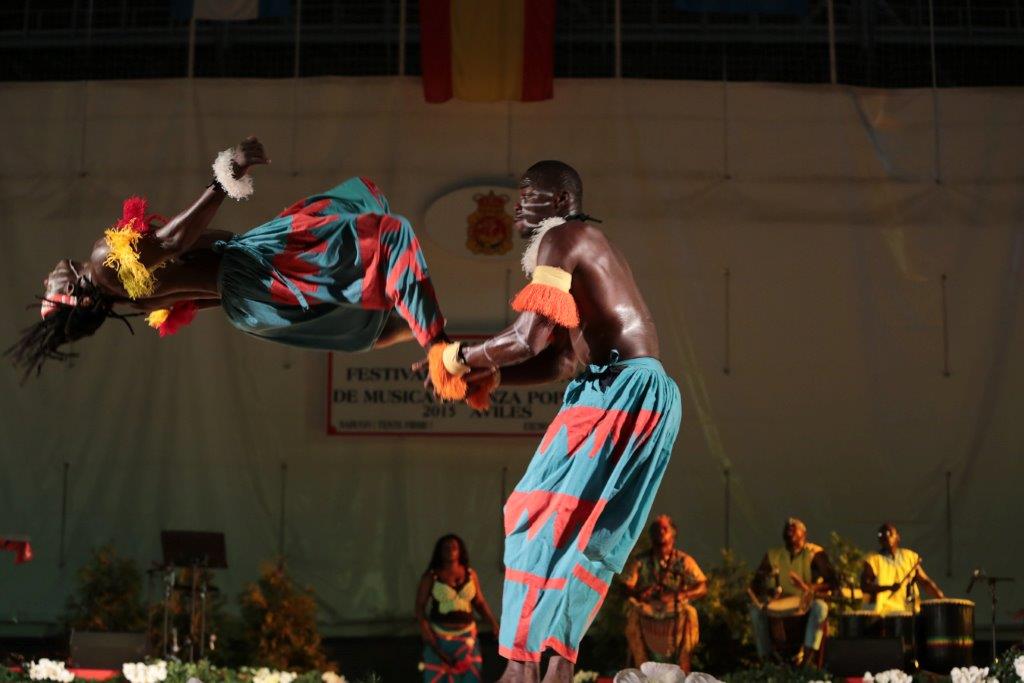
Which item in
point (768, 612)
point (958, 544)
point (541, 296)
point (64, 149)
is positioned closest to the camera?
point (541, 296)

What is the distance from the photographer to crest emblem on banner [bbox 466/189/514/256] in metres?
9.50

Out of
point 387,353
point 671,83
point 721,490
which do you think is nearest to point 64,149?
point 387,353

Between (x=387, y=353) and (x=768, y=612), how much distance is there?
3322 mm

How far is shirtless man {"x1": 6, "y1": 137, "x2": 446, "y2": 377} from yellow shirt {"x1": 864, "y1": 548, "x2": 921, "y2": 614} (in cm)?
489

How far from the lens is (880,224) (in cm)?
959

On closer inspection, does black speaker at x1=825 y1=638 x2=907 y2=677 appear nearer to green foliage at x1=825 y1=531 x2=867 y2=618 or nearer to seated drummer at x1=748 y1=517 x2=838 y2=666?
seated drummer at x1=748 y1=517 x2=838 y2=666

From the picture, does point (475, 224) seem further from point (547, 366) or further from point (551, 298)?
point (551, 298)

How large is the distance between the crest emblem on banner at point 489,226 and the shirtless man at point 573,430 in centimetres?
571

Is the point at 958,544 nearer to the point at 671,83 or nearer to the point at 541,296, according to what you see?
the point at 671,83

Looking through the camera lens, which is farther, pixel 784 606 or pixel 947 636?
pixel 784 606

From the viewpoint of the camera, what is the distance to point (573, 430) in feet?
11.5

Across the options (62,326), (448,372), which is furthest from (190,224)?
(448,372)

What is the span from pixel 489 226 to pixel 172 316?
495 cm

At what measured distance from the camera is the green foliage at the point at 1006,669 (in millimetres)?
3824
